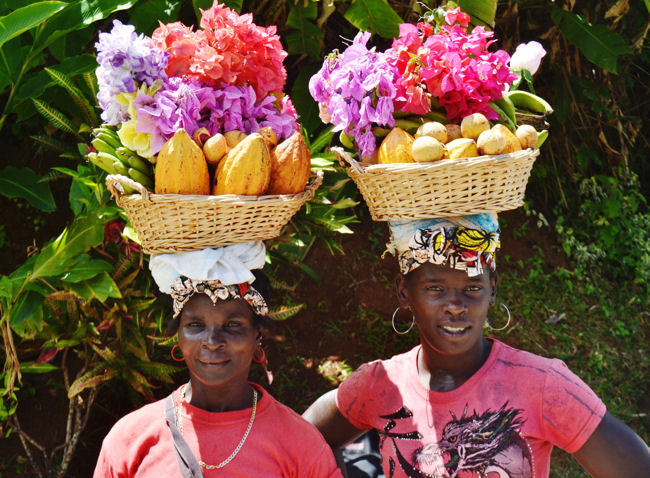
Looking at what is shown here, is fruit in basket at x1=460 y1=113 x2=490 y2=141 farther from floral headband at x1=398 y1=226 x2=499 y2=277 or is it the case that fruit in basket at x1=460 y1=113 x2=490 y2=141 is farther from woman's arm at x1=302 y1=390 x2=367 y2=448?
woman's arm at x1=302 y1=390 x2=367 y2=448

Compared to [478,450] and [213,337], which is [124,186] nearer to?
[213,337]

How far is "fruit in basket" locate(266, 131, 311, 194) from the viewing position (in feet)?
7.27

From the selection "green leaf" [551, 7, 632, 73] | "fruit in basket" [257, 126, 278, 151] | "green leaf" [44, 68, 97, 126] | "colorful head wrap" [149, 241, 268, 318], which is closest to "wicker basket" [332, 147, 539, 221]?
"fruit in basket" [257, 126, 278, 151]

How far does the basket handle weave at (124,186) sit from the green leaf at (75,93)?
121 centimetres

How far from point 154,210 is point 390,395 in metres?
1.16

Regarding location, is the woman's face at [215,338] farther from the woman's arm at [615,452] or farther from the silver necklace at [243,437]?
the woman's arm at [615,452]

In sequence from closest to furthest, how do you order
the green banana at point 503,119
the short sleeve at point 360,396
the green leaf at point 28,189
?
the green banana at point 503,119 < the short sleeve at point 360,396 < the green leaf at point 28,189

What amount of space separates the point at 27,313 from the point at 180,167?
143cm

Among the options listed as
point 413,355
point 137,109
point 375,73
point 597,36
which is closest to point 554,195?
point 597,36

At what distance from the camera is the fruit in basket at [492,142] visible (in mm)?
2180

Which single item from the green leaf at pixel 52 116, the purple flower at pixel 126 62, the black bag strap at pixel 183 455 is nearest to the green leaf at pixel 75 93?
the green leaf at pixel 52 116

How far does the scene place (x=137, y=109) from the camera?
2.20 m

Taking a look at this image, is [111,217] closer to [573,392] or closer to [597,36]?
[573,392]

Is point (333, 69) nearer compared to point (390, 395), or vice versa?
point (333, 69)
